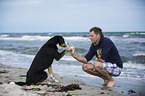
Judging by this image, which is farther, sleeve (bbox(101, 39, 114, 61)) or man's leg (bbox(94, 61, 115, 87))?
man's leg (bbox(94, 61, 115, 87))

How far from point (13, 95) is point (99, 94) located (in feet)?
5.89

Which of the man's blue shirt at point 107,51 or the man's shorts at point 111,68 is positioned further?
the man's shorts at point 111,68

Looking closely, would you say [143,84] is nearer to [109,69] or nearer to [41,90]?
[109,69]

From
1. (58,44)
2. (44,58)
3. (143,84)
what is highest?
(58,44)

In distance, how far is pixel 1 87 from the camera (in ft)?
12.1

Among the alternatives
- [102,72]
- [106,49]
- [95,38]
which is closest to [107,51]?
[106,49]

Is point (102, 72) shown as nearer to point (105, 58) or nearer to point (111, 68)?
point (111, 68)

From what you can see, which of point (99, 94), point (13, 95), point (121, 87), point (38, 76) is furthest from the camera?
point (121, 87)

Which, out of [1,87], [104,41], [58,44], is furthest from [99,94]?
[1,87]

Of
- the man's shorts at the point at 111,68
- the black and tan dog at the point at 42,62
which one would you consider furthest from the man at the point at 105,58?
the black and tan dog at the point at 42,62

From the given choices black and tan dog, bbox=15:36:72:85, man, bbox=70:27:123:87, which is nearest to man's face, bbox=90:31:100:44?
man, bbox=70:27:123:87

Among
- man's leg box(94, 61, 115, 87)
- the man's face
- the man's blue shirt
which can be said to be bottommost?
man's leg box(94, 61, 115, 87)

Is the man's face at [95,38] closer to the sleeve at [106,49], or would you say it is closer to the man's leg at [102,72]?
the sleeve at [106,49]

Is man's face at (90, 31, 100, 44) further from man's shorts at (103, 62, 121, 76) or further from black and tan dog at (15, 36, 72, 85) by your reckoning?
black and tan dog at (15, 36, 72, 85)
